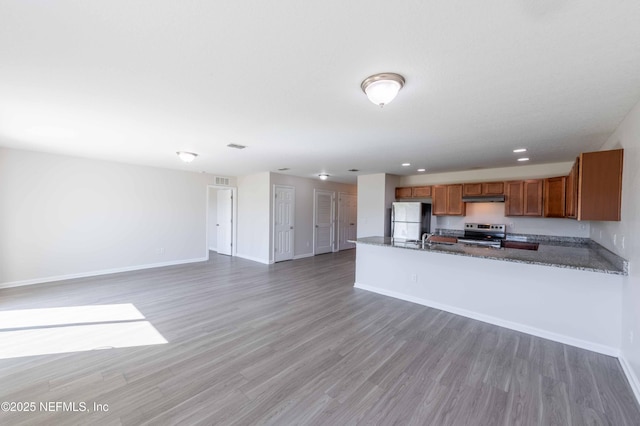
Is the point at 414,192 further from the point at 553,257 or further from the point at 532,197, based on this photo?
the point at 553,257

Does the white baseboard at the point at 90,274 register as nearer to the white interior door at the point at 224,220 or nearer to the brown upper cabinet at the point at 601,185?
the white interior door at the point at 224,220

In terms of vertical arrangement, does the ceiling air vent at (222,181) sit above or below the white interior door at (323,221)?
above

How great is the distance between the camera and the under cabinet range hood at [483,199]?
17.2 ft

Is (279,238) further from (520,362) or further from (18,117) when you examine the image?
(520,362)

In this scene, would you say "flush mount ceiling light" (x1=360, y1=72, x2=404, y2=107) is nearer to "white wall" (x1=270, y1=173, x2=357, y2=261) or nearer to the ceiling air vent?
"white wall" (x1=270, y1=173, x2=357, y2=261)

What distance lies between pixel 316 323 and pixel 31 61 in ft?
11.0

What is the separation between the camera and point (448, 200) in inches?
233

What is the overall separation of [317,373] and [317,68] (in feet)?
7.93

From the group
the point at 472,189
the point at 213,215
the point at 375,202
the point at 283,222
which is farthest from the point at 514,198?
the point at 213,215

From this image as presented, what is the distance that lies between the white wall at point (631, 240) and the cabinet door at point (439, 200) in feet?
10.7

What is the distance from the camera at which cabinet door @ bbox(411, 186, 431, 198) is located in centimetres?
627

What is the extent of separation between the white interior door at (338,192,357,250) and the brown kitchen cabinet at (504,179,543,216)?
4680 mm

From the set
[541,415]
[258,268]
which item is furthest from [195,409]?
[258,268]

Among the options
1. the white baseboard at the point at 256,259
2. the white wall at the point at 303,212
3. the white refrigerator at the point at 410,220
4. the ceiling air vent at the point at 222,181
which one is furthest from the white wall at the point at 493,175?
the ceiling air vent at the point at 222,181
